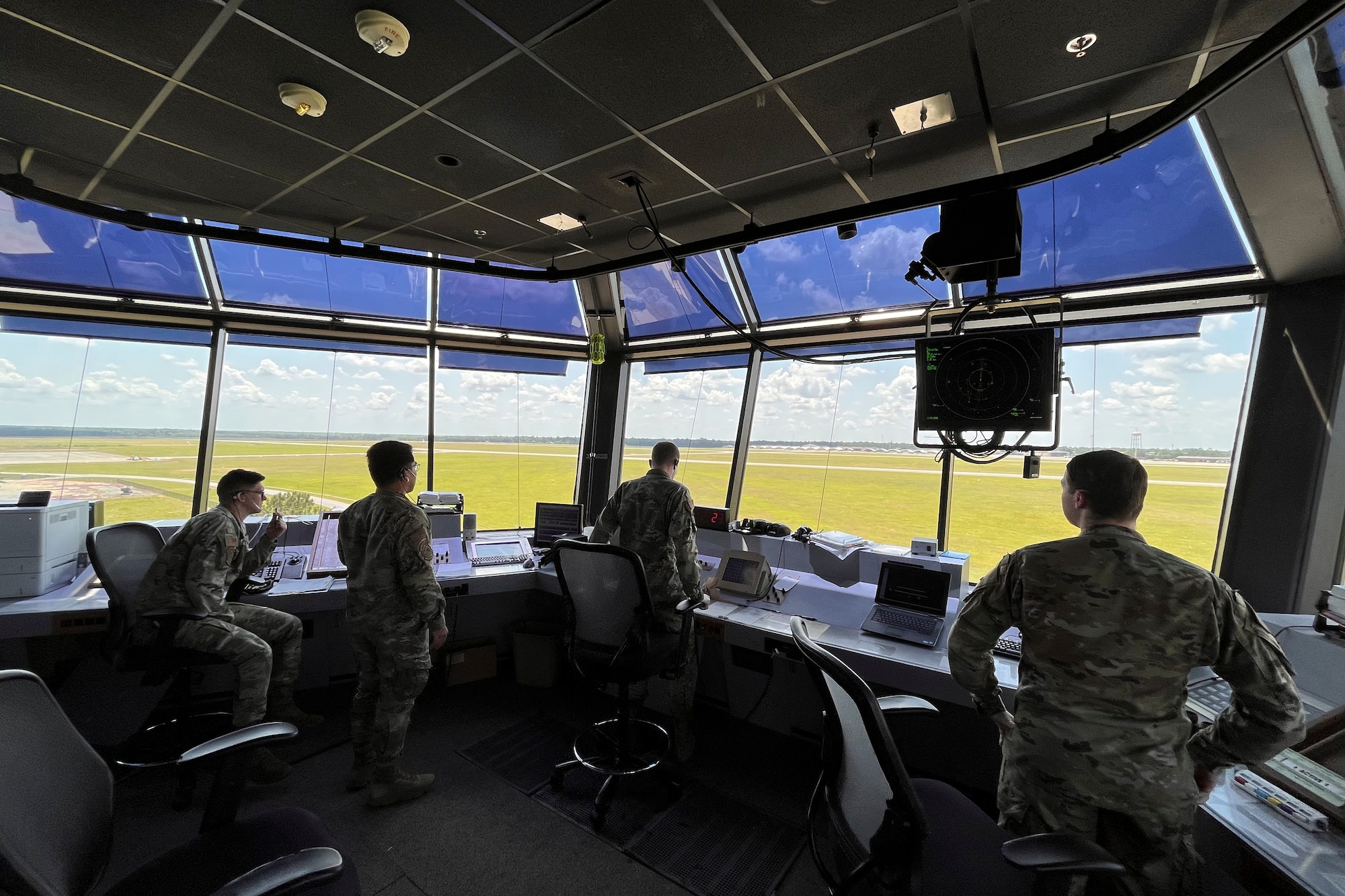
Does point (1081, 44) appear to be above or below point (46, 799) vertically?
above

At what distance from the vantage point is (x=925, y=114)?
A: 186 centimetres

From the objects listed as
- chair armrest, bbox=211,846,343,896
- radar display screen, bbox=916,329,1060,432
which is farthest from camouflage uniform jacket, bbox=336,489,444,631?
radar display screen, bbox=916,329,1060,432

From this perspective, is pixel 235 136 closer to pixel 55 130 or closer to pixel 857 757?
pixel 55 130

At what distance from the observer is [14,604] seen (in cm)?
255

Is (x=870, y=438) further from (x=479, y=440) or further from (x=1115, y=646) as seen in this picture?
(x=479, y=440)

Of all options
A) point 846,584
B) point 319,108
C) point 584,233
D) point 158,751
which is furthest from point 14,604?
point 846,584

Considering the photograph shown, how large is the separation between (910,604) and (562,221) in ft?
9.26

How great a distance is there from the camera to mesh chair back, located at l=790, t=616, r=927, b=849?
1093mm

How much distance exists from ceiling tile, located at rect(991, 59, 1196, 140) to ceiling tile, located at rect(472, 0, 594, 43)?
155 cm

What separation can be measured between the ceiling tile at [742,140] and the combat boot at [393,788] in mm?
3087

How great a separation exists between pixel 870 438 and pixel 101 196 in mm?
5305

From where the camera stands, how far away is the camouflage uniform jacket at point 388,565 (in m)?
2.27

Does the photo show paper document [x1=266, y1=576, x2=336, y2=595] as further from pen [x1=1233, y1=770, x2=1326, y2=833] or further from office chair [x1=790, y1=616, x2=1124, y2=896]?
pen [x1=1233, y1=770, x2=1326, y2=833]

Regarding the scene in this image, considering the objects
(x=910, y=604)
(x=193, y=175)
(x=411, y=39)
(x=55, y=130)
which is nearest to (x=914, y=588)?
(x=910, y=604)
